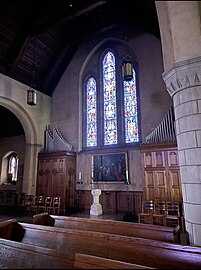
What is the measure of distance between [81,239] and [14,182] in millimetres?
9863

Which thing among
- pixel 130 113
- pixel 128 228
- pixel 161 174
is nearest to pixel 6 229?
pixel 128 228

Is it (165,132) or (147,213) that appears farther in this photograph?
(165,132)

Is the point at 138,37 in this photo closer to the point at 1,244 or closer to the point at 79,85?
the point at 79,85

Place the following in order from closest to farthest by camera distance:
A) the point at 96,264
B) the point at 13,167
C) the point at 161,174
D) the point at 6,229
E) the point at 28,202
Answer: the point at 96,264
the point at 6,229
the point at 161,174
the point at 28,202
the point at 13,167

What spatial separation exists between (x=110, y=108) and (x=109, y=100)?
39cm

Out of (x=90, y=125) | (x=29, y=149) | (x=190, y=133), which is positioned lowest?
(x=190, y=133)

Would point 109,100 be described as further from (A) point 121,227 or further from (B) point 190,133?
(A) point 121,227

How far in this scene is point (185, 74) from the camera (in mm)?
2916

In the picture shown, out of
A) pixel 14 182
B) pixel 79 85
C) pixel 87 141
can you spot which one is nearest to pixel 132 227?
pixel 87 141

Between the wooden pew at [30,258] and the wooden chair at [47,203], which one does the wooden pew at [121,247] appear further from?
the wooden chair at [47,203]

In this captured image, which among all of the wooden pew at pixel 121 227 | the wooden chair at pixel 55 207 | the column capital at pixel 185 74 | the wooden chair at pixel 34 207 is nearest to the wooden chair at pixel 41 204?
the wooden chair at pixel 34 207

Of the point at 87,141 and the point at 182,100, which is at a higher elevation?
the point at 87,141

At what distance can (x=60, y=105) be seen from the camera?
9875 millimetres

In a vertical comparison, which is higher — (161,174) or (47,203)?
(161,174)
